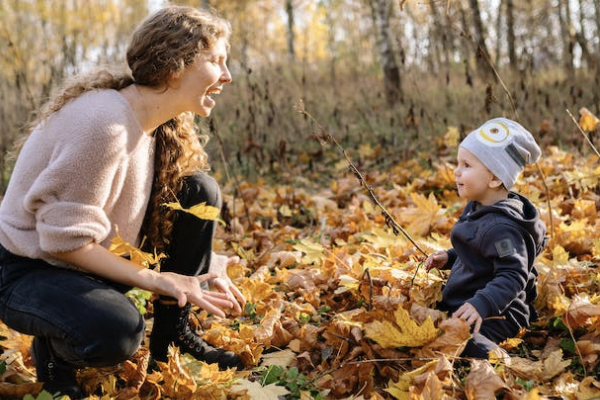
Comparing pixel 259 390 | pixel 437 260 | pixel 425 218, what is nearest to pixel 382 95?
pixel 425 218

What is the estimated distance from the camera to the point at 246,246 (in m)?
3.33

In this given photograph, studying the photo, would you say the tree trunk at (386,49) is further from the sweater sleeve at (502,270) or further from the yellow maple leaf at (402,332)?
the yellow maple leaf at (402,332)

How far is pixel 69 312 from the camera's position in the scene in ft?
5.22

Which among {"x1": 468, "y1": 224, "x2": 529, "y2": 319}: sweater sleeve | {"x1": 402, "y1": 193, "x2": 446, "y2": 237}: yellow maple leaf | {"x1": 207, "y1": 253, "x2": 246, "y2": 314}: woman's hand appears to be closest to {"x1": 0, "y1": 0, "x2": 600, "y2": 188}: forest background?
{"x1": 402, "y1": 193, "x2": 446, "y2": 237}: yellow maple leaf

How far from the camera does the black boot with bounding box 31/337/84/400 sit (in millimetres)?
1759

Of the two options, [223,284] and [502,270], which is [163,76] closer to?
[223,284]

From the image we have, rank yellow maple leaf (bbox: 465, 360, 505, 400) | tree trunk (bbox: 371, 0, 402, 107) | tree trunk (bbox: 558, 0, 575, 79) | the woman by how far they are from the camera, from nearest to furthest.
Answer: yellow maple leaf (bbox: 465, 360, 505, 400) → the woman → tree trunk (bbox: 558, 0, 575, 79) → tree trunk (bbox: 371, 0, 402, 107)

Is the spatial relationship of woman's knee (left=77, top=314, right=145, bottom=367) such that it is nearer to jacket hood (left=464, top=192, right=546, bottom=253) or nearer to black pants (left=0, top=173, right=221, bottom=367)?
black pants (left=0, top=173, right=221, bottom=367)

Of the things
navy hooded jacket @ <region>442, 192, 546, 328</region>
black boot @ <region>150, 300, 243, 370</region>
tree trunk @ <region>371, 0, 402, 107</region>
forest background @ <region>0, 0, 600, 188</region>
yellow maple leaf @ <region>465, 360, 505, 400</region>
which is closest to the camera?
yellow maple leaf @ <region>465, 360, 505, 400</region>

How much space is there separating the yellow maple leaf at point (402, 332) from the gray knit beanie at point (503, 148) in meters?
0.57

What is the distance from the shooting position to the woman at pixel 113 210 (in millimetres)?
1605

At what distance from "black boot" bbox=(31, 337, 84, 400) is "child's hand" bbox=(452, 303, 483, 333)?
4.18 ft

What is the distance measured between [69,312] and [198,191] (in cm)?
67

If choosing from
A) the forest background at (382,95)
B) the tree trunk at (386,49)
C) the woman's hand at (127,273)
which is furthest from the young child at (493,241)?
the tree trunk at (386,49)
